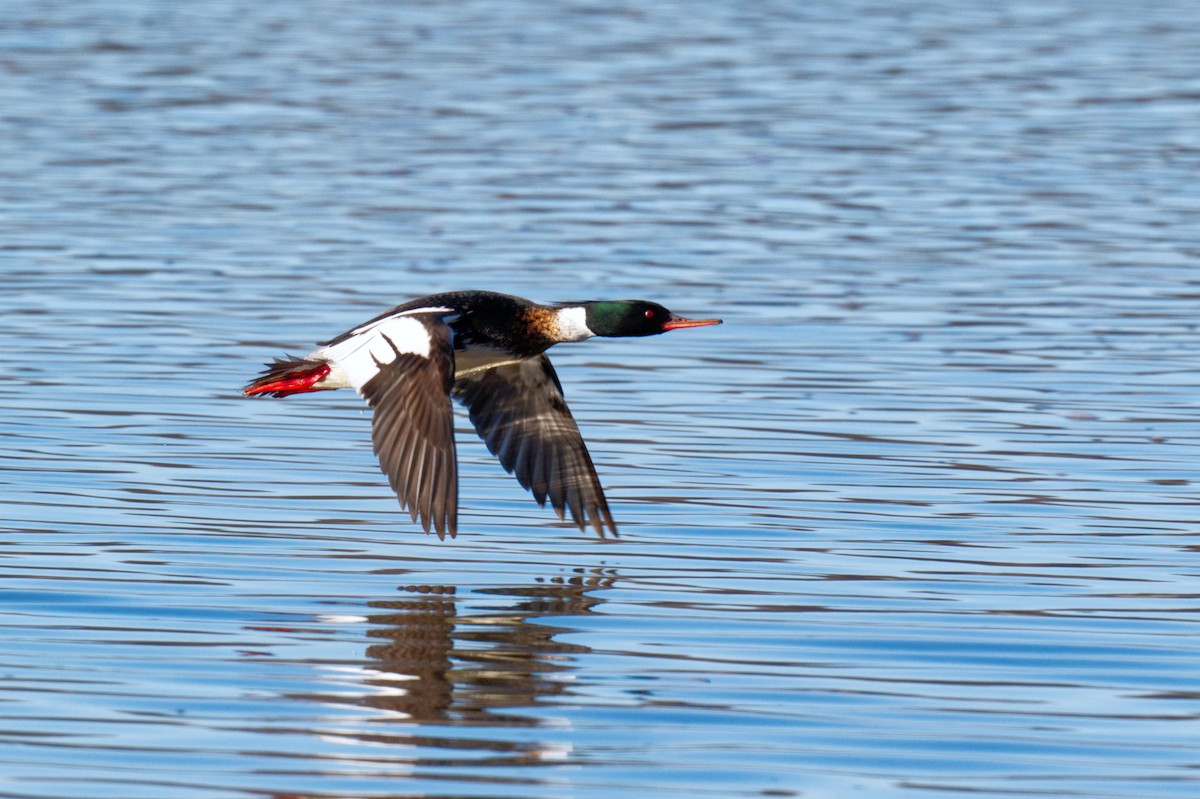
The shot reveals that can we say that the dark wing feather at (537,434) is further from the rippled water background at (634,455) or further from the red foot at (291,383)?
the red foot at (291,383)

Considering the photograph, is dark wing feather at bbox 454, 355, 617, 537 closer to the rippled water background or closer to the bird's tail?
the rippled water background

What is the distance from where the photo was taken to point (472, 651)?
6.85m

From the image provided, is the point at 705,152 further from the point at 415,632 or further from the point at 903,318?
the point at 415,632

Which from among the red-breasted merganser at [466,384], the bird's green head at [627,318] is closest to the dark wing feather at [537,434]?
the red-breasted merganser at [466,384]

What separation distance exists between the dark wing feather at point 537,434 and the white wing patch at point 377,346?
0.67 metres

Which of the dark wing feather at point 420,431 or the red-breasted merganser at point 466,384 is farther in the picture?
the red-breasted merganser at point 466,384

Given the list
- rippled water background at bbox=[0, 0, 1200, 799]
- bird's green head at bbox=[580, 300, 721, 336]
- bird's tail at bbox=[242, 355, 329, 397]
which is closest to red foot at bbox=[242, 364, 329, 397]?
bird's tail at bbox=[242, 355, 329, 397]

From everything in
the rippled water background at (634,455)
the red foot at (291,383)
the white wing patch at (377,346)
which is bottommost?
the rippled water background at (634,455)

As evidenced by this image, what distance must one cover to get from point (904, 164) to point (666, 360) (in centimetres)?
752

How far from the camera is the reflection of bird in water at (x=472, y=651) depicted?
6289mm

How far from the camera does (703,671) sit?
260 inches

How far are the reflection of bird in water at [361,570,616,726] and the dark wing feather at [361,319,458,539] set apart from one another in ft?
0.99

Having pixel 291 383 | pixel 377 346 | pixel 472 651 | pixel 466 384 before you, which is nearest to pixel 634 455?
pixel 466 384

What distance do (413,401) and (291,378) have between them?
0.94m
